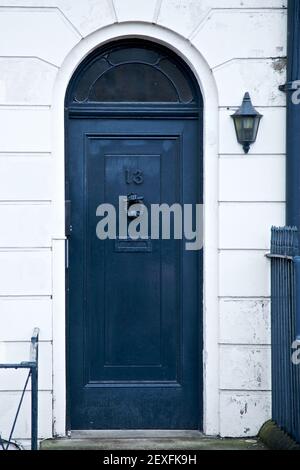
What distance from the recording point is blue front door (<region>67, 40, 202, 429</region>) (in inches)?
299

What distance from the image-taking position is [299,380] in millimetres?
6641

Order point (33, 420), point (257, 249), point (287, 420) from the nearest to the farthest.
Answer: point (33, 420) → point (287, 420) → point (257, 249)

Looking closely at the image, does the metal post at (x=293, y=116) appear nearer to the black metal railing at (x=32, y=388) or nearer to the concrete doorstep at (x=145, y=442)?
the concrete doorstep at (x=145, y=442)

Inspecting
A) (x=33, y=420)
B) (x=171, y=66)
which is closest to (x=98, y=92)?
(x=171, y=66)

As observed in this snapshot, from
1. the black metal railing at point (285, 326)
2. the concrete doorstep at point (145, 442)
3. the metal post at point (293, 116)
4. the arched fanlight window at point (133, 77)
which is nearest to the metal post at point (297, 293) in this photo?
the black metal railing at point (285, 326)

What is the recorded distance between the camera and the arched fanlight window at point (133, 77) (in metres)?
7.61

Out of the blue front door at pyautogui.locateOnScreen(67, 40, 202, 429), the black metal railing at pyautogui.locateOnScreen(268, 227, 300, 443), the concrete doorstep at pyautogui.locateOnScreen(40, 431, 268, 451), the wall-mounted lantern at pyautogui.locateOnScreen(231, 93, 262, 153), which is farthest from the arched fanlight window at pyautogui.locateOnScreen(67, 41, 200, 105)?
the concrete doorstep at pyautogui.locateOnScreen(40, 431, 268, 451)

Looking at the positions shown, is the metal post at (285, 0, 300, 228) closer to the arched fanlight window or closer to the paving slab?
the arched fanlight window

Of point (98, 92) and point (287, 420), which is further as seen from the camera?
point (98, 92)

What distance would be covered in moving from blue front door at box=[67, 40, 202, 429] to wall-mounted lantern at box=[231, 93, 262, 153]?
15.7 inches

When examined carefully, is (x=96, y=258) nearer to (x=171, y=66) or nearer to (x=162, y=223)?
(x=162, y=223)

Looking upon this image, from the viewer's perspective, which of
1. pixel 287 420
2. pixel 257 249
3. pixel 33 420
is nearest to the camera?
pixel 33 420

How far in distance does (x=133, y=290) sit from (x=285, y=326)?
50.1 inches

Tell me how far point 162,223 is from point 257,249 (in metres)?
0.76
